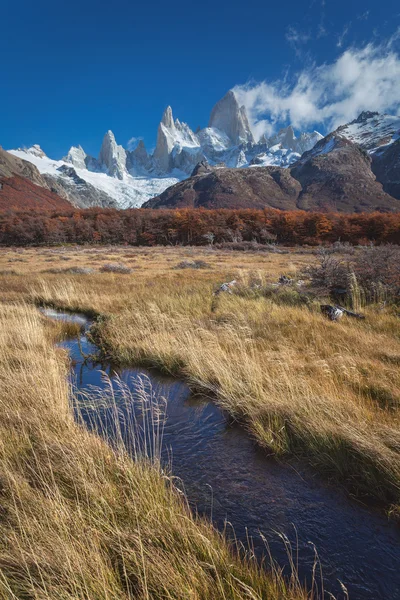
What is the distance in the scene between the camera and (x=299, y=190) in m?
185

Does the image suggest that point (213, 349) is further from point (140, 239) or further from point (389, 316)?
point (140, 239)

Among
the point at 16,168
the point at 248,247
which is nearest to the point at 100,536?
the point at 248,247

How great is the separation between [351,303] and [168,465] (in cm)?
845

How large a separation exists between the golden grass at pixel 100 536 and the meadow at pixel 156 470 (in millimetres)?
13

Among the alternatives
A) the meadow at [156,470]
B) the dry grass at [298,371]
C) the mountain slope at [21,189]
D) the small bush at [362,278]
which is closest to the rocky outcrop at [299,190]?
the mountain slope at [21,189]

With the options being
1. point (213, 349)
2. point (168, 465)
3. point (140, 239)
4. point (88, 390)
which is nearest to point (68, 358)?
point (88, 390)

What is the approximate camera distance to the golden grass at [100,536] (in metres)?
1.92

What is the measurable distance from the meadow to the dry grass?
24mm

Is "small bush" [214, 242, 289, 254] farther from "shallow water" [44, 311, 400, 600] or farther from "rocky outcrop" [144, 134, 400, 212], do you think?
"rocky outcrop" [144, 134, 400, 212]

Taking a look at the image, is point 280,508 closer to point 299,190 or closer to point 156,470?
point 156,470

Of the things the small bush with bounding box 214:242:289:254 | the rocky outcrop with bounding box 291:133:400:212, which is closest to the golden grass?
the small bush with bounding box 214:242:289:254

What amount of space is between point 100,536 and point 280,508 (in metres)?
1.69

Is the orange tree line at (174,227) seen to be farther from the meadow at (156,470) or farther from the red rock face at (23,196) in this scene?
the red rock face at (23,196)

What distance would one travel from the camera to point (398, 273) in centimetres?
962
